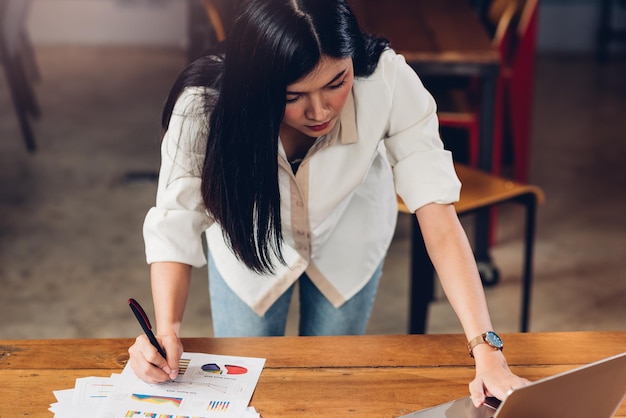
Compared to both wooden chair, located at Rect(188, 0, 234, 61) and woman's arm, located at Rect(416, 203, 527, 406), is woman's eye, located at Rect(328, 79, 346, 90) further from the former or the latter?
wooden chair, located at Rect(188, 0, 234, 61)

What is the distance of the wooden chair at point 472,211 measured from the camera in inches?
93.9

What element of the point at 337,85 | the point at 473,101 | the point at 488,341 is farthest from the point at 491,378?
the point at 473,101

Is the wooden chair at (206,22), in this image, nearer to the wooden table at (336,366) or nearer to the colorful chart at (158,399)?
the wooden table at (336,366)

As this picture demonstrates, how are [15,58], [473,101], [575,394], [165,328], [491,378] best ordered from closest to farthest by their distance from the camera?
[575,394], [491,378], [165,328], [473,101], [15,58]

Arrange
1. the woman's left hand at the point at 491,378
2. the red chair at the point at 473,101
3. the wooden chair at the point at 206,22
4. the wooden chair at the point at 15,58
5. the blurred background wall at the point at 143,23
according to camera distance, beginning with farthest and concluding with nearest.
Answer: the blurred background wall at the point at 143,23
the wooden chair at the point at 15,58
the red chair at the point at 473,101
the wooden chair at the point at 206,22
the woman's left hand at the point at 491,378

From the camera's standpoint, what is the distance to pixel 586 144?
4.37 meters

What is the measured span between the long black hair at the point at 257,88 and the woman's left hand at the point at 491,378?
1.31 feet

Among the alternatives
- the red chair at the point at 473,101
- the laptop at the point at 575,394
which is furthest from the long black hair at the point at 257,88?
the red chair at the point at 473,101

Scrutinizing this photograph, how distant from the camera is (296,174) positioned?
1532 millimetres

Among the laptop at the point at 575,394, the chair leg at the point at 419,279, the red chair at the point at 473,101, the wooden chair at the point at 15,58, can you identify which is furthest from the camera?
the wooden chair at the point at 15,58

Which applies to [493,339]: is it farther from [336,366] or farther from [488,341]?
[336,366]

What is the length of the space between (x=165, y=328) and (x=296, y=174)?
14.9 inches

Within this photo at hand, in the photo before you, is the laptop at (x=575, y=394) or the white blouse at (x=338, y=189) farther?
the white blouse at (x=338, y=189)

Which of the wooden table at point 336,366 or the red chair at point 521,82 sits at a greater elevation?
the wooden table at point 336,366
